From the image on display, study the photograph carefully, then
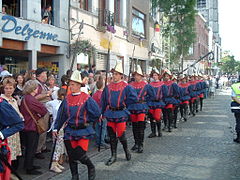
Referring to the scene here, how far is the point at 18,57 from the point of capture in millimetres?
14578

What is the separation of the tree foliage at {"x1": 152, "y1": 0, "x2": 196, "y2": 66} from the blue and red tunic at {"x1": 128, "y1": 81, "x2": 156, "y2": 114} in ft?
64.0

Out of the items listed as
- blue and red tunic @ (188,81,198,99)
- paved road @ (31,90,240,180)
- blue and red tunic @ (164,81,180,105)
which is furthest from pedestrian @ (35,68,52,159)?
blue and red tunic @ (188,81,198,99)

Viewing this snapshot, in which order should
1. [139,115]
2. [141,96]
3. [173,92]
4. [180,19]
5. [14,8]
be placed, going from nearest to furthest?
[139,115] < [141,96] < [173,92] < [14,8] < [180,19]

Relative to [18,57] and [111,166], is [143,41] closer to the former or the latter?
[18,57]

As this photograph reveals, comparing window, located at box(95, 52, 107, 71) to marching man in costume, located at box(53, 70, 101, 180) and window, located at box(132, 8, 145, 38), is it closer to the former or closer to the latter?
window, located at box(132, 8, 145, 38)

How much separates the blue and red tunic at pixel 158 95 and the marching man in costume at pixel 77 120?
394 centimetres

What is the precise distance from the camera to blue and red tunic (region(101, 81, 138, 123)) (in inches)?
249

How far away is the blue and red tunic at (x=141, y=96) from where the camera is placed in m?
7.31

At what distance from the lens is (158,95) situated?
9148mm

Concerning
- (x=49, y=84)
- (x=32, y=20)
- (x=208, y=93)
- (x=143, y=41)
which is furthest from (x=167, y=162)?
(x=208, y=93)

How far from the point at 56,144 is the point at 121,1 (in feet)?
55.1

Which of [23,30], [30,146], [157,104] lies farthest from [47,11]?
[30,146]

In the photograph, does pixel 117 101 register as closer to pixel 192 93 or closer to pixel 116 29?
pixel 192 93

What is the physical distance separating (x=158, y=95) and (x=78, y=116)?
14.6ft
